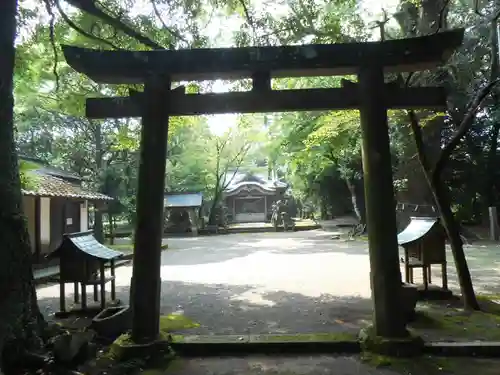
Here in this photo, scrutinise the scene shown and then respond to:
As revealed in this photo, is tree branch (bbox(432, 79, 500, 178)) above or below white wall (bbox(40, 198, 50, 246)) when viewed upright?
above

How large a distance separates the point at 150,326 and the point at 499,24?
9.20m

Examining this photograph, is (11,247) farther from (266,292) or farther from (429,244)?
(429,244)

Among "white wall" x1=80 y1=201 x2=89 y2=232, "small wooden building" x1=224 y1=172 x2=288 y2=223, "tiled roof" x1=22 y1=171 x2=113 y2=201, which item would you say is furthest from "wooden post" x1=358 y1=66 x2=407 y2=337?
"small wooden building" x1=224 y1=172 x2=288 y2=223

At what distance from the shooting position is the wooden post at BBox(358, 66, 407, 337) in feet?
15.6

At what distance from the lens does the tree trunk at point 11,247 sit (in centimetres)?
439

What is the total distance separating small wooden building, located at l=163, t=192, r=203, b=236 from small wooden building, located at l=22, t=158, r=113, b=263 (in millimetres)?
10962

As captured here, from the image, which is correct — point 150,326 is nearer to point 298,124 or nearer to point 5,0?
point 5,0

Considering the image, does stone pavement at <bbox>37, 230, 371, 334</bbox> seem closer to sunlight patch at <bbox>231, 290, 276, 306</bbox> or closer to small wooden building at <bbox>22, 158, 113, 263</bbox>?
sunlight patch at <bbox>231, 290, 276, 306</bbox>

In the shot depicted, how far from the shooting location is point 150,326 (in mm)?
4891

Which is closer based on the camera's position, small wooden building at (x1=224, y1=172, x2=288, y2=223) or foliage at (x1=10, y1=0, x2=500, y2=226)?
foliage at (x1=10, y1=0, x2=500, y2=226)

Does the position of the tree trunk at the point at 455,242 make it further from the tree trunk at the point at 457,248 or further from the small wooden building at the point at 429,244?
the small wooden building at the point at 429,244

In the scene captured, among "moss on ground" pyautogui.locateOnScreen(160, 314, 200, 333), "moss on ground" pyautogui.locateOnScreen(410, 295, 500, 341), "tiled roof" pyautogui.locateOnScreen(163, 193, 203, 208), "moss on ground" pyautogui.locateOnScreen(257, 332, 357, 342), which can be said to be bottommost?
"moss on ground" pyautogui.locateOnScreen(160, 314, 200, 333)

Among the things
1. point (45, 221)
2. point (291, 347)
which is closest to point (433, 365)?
point (291, 347)

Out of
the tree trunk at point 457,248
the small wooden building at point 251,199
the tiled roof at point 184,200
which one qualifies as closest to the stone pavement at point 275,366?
the tree trunk at point 457,248
